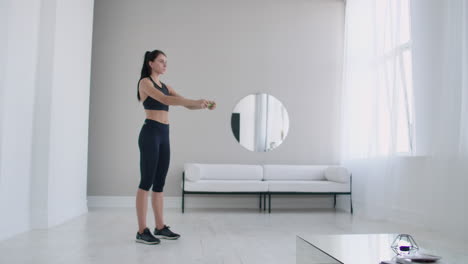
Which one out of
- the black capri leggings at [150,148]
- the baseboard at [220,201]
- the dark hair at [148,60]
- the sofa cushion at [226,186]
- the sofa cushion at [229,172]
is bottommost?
the baseboard at [220,201]

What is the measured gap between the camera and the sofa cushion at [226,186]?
491cm

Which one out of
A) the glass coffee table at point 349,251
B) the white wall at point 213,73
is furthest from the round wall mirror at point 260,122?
the glass coffee table at point 349,251

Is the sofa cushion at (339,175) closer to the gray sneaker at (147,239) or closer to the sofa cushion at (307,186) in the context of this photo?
the sofa cushion at (307,186)

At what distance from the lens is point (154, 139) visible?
2984mm

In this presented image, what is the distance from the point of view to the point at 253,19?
585 centimetres

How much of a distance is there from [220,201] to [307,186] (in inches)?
49.0

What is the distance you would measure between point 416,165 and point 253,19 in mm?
3093

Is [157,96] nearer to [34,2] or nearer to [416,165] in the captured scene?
[34,2]

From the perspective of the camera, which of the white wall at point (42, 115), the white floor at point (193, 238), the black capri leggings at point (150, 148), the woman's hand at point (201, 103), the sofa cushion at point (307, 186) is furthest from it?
the sofa cushion at point (307, 186)

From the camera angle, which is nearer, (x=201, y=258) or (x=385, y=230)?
(x=201, y=258)

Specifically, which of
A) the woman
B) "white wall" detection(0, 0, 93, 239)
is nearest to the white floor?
the woman

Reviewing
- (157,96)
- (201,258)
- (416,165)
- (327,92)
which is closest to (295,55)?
(327,92)

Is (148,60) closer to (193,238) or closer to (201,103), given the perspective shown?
(201,103)

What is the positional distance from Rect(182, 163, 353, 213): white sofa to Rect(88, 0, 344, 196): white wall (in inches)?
11.3
